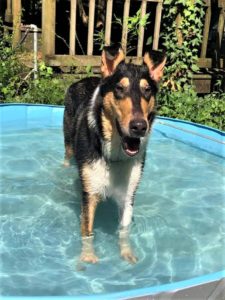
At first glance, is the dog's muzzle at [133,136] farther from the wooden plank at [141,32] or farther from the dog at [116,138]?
the wooden plank at [141,32]

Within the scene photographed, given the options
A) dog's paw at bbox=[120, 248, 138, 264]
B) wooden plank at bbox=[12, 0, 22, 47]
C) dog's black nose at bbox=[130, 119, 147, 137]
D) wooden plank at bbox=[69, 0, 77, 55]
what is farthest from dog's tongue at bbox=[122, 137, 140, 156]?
wooden plank at bbox=[12, 0, 22, 47]

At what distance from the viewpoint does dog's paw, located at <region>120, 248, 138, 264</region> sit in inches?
153

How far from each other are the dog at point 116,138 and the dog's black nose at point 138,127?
0.04 metres

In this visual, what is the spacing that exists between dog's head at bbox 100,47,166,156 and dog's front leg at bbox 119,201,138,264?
0.72m

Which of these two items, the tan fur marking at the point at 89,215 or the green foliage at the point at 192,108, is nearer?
the tan fur marking at the point at 89,215

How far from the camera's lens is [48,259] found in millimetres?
3822

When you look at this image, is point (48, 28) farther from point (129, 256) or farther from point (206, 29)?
point (129, 256)

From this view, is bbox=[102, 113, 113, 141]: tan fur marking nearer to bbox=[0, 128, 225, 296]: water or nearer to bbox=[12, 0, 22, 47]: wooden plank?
bbox=[0, 128, 225, 296]: water

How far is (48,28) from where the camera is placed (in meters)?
7.92

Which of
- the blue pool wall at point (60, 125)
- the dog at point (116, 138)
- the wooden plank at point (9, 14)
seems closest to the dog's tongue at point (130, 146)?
the dog at point (116, 138)

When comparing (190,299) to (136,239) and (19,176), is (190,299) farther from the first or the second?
(19,176)

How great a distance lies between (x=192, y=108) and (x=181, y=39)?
4.52 ft

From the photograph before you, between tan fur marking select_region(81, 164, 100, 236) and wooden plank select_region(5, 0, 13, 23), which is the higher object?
wooden plank select_region(5, 0, 13, 23)

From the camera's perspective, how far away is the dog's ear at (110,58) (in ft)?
12.2
